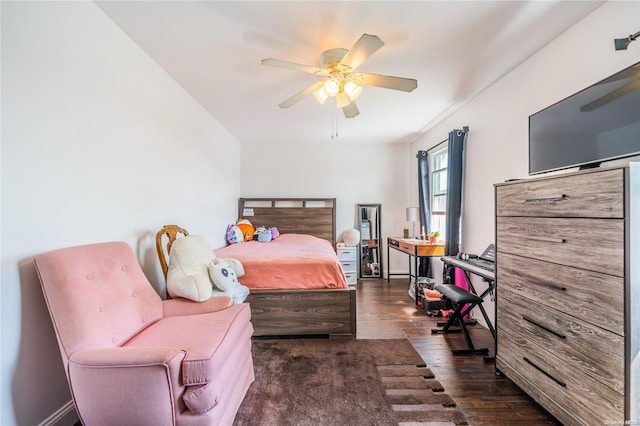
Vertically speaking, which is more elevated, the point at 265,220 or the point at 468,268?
the point at 265,220

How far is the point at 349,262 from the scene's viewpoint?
443 cm

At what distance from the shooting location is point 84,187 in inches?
59.7

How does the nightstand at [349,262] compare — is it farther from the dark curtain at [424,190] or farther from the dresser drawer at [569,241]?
the dresser drawer at [569,241]

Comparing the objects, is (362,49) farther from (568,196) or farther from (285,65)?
(568,196)

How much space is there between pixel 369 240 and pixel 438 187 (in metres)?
1.51

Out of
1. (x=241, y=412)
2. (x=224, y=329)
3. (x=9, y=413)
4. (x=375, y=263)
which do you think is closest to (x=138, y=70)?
(x=224, y=329)

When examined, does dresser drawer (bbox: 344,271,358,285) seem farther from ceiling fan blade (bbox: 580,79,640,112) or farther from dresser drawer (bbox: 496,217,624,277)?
ceiling fan blade (bbox: 580,79,640,112)

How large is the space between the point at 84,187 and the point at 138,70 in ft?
3.43

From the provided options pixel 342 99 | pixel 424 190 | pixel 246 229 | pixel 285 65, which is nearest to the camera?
pixel 285 65

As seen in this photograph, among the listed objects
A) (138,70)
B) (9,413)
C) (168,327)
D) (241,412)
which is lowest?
(241,412)

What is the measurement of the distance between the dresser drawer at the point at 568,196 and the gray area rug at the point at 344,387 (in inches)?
51.0

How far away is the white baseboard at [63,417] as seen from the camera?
51.2 inches

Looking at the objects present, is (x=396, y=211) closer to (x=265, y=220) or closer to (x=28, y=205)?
(x=265, y=220)

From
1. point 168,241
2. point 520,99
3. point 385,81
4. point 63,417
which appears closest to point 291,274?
point 168,241
